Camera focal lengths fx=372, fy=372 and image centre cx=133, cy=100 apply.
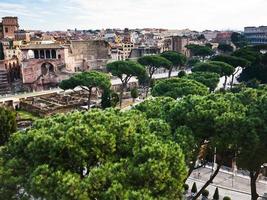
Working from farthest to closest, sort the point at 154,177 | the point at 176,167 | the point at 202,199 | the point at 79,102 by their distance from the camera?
the point at 79,102
the point at 202,199
the point at 176,167
the point at 154,177

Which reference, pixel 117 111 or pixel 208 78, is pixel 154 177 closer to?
pixel 117 111

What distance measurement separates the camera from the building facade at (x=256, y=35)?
149413mm

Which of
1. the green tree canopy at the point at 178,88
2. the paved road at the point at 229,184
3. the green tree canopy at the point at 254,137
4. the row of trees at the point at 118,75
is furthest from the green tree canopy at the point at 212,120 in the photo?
the row of trees at the point at 118,75

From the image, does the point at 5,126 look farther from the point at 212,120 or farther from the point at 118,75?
the point at 118,75

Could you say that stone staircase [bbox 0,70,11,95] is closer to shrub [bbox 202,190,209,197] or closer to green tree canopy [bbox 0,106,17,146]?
green tree canopy [bbox 0,106,17,146]

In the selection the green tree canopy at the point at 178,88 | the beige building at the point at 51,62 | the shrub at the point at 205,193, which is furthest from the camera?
the beige building at the point at 51,62

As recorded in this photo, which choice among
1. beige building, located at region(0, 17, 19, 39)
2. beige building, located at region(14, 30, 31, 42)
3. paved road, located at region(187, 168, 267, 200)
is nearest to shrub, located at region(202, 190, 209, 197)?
paved road, located at region(187, 168, 267, 200)

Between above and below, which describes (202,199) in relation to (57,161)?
below

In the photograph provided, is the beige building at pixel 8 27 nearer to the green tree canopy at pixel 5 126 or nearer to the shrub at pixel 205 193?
the green tree canopy at pixel 5 126

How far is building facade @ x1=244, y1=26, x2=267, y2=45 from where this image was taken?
149413 mm

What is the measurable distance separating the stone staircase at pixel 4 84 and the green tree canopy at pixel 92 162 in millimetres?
48551

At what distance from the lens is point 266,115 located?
59.6ft

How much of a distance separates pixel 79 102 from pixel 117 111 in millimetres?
33158

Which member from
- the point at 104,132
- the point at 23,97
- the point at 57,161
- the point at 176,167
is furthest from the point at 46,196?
the point at 23,97
